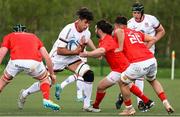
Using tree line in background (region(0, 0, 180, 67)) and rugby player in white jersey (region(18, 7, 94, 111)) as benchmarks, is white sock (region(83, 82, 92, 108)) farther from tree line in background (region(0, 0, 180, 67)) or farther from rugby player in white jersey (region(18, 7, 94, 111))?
tree line in background (region(0, 0, 180, 67))

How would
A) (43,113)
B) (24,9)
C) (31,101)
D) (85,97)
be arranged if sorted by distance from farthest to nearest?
(24,9), (31,101), (85,97), (43,113)

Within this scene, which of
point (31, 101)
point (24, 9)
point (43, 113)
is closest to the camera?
point (43, 113)

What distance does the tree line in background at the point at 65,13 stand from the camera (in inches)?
1918

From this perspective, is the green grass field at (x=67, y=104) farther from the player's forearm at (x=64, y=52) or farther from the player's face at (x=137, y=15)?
the player's face at (x=137, y=15)

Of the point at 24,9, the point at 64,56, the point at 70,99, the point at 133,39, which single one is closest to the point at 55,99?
the point at 70,99

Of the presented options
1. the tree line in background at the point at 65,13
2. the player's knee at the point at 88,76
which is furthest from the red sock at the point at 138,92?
the tree line in background at the point at 65,13

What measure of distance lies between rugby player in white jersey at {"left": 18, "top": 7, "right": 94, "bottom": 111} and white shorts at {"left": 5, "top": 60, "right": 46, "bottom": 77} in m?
1.13

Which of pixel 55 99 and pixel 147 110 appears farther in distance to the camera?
pixel 55 99

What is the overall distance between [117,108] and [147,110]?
0.84 metres

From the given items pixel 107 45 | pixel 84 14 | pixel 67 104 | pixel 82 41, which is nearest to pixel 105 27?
pixel 107 45

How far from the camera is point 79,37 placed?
14570 mm

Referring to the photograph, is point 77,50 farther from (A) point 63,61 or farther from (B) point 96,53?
(B) point 96,53

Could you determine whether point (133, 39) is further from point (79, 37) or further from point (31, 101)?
point (31, 101)

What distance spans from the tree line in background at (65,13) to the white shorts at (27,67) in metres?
33.3
